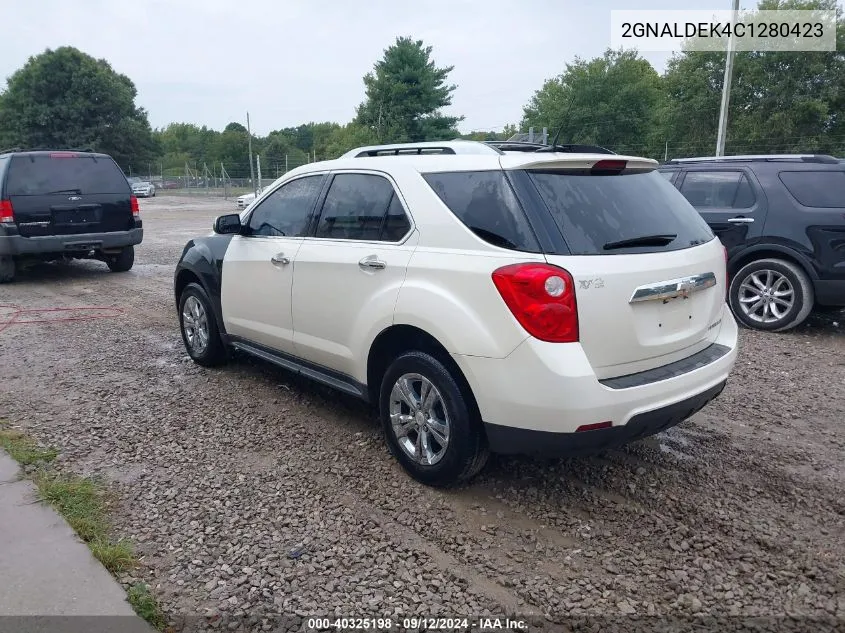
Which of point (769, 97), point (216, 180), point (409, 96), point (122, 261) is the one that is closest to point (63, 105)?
point (216, 180)

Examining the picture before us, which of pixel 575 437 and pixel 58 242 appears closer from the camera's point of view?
pixel 575 437

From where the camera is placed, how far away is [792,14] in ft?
108

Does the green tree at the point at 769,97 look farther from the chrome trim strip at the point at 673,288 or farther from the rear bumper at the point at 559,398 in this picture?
the rear bumper at the point at 559,398

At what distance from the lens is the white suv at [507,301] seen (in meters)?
3.00

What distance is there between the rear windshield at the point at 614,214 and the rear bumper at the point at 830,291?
3.75 metres

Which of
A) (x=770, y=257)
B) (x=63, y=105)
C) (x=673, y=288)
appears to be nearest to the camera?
(x=673, y=288)

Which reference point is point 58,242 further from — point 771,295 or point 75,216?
point 771,295

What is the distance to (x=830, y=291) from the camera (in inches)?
261

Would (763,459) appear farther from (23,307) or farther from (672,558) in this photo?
(23,307)

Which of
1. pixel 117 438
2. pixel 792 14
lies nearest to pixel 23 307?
pixel 117 438

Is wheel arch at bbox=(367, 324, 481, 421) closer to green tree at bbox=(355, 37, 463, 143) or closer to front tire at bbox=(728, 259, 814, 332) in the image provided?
front tire at bbox=(728, 259, 814, 332)

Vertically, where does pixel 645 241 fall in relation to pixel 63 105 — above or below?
below

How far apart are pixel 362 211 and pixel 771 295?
5.05 meters

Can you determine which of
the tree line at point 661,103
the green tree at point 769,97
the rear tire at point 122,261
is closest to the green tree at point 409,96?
the tree line at point 661,103
